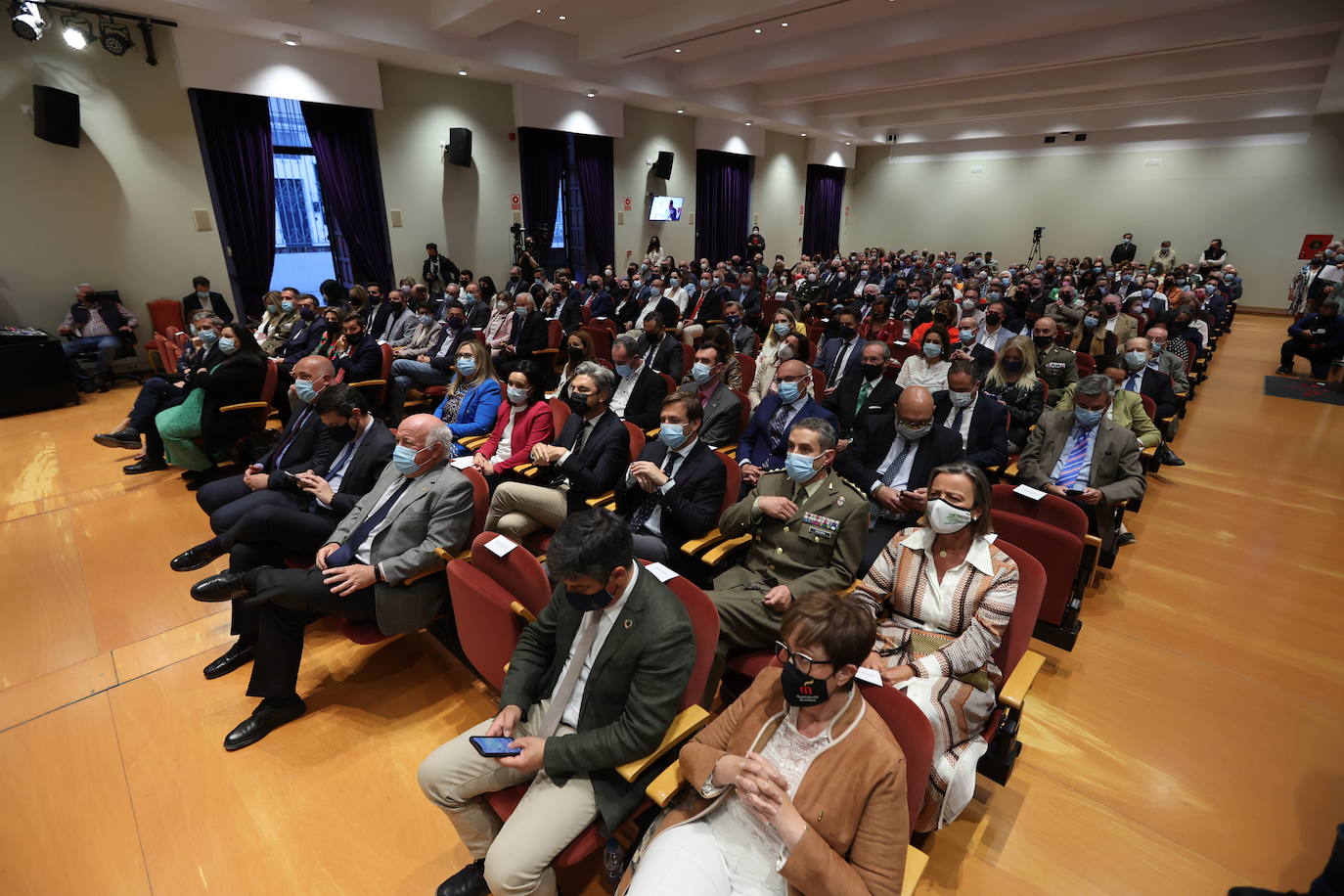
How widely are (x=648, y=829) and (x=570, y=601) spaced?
646mm

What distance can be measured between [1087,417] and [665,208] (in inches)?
495

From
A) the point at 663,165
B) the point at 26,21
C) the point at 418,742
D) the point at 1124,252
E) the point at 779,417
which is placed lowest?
the point at 418,742

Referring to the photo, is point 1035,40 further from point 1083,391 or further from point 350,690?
point 350,690

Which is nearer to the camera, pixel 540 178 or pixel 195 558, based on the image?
pixel 195 558

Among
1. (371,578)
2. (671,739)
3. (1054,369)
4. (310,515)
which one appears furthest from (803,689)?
(1054,369)

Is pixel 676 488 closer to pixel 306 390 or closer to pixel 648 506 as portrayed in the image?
pixel 648 506

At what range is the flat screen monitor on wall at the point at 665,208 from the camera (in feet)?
46.9

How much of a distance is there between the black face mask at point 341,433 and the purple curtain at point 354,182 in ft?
27.3

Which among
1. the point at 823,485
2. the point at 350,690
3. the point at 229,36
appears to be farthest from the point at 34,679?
the point at 229,36

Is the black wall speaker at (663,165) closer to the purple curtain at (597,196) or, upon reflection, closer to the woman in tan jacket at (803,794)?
the purple curtain at (597,196)

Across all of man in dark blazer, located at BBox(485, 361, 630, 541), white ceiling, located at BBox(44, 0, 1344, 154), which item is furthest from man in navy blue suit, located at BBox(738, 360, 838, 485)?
white ceiling, located at BBox(44, 0, 1344, 154)

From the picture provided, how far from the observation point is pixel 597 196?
13102mm

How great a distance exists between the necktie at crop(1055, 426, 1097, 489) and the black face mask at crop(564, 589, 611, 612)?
115 inches

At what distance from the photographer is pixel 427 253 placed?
10.9 m
